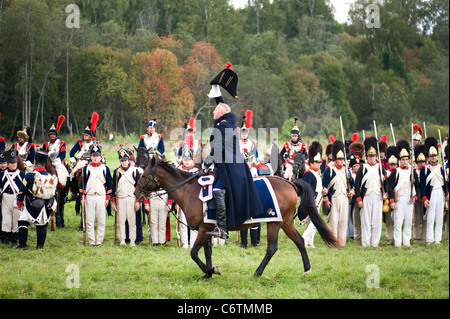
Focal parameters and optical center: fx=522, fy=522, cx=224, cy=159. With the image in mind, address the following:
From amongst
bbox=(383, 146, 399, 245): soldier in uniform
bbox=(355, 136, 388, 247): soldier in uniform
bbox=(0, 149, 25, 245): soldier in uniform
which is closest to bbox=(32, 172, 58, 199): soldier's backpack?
bbox=(0, 149, 25, 245): soldier in uniform

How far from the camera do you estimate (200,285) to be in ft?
27.9

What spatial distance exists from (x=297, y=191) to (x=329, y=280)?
67.7 inches

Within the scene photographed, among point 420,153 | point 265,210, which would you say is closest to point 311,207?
point 265,210

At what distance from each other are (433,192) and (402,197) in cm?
84

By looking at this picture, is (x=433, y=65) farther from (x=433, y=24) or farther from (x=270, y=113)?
(x=270, y=113)

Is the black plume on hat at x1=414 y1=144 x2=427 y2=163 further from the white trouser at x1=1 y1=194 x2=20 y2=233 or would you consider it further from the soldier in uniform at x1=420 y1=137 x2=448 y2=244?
the white trouser at x1=1 y1=194 x2=20 y2=233

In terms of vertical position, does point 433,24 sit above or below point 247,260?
above

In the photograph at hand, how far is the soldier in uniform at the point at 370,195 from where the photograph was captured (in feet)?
41.8

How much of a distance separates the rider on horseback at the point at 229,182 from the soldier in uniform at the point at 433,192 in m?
6.07

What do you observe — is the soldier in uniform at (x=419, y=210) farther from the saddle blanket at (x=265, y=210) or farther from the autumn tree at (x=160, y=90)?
the autumn tree at (x=160, y=90)

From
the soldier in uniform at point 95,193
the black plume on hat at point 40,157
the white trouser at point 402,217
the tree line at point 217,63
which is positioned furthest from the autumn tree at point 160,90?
the white trouser at point 402,217

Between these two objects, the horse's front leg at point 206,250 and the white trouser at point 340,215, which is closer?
the horse's front leg at point 206,250

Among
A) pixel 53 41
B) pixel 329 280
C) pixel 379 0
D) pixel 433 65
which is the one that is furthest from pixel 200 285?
pixel 379 0

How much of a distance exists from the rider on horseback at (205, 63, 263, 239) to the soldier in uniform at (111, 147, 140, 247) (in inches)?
163
